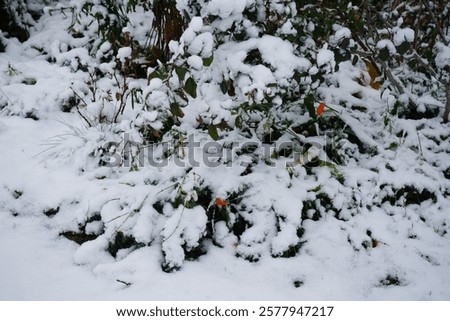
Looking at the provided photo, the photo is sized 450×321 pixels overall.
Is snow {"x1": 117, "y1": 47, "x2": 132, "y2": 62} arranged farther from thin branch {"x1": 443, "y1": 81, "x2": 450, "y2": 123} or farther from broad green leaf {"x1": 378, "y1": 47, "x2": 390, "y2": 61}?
thin branch {"x1": 443, "y1": 81, "x2": 450, "y2": 123}

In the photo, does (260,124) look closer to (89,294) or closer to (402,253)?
(402,253)

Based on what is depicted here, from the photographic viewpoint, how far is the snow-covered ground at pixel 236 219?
1768mm

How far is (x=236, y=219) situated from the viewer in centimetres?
205

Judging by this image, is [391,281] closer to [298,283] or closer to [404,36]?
[298,283]

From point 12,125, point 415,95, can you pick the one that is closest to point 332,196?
point 415,95

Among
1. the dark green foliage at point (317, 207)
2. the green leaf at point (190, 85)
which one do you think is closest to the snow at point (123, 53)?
the green leaf at point (190, 85)

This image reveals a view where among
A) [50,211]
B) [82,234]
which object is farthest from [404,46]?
[50,211]

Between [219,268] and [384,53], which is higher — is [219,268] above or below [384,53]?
below

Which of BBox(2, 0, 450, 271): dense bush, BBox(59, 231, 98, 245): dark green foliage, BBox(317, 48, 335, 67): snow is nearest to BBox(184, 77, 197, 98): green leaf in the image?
BBox(2, 0, 450, 271): dense bush

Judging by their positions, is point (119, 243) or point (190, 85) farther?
point (119, 243)

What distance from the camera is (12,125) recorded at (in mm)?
2641

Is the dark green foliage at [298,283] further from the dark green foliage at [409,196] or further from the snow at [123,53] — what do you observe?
the snow at [123,53]
